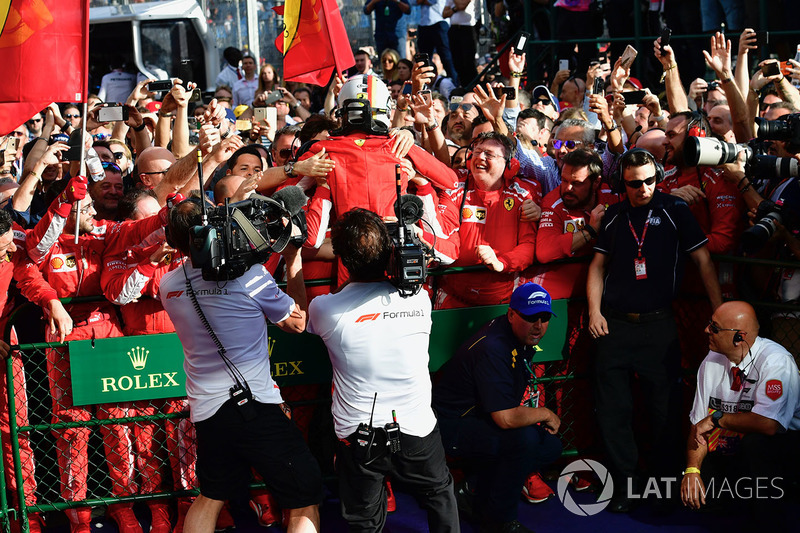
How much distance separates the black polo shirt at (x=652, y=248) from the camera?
5.29 meters

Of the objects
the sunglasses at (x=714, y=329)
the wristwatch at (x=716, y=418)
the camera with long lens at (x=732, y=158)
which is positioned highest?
the camera with long lens at (x=732, y=158)

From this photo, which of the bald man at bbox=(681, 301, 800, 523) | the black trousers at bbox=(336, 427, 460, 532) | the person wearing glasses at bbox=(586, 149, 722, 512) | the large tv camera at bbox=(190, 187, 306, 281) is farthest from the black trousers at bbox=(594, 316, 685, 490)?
the large tv camera at bbox=(190, 187, 306, 281)

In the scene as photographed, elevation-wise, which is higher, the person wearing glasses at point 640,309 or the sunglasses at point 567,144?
the sunglasses at point 567,144

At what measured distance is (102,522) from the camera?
5.65 meters

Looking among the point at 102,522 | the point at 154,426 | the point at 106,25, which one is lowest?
the point at 102,522

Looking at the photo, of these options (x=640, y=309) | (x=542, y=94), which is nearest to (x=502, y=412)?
(x=640, y=309)

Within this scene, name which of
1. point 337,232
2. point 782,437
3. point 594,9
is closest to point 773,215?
point 782,437

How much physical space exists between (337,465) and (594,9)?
27.3ft

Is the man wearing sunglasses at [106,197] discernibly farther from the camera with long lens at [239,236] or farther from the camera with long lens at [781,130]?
the camera with long lens at [781,130]

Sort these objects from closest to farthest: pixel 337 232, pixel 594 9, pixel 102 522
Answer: pixel 337 232
pixel 102 522
pixel 594 9

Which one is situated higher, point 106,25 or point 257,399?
point 106,25

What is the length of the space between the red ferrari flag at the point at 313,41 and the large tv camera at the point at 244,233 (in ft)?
10.1

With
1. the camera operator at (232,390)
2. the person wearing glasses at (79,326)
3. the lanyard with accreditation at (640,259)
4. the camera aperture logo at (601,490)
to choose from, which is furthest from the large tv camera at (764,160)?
the person wearing glasses at (79,326)

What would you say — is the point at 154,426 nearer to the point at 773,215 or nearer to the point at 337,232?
the point at 337,232
